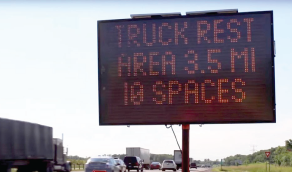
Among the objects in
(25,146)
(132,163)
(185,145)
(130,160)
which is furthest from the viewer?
(130,160)

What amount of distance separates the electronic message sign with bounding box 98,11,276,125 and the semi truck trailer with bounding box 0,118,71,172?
308 centimetres

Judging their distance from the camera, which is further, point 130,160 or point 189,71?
point 130,160

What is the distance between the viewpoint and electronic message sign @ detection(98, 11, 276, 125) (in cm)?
1839

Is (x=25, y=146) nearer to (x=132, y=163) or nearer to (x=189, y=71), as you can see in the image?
(x=189, y=71)

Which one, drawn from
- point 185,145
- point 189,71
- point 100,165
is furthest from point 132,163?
point 189,71

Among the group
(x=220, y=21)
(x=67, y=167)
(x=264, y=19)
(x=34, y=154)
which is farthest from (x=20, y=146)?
(x=67, y=167)

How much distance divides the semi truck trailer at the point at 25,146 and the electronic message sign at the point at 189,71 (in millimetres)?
3083

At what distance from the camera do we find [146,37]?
19.2m

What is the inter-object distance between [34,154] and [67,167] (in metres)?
9.76

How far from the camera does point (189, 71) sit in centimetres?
1855

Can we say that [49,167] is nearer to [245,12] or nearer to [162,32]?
[162,32]

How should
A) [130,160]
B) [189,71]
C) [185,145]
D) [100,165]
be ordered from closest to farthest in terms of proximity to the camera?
[189,71], [185,145], [100,165], [130,160]

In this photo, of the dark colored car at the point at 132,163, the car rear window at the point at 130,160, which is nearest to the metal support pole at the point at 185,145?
the dark colored car at the point at 132,163

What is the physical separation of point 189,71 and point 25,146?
265 inches
